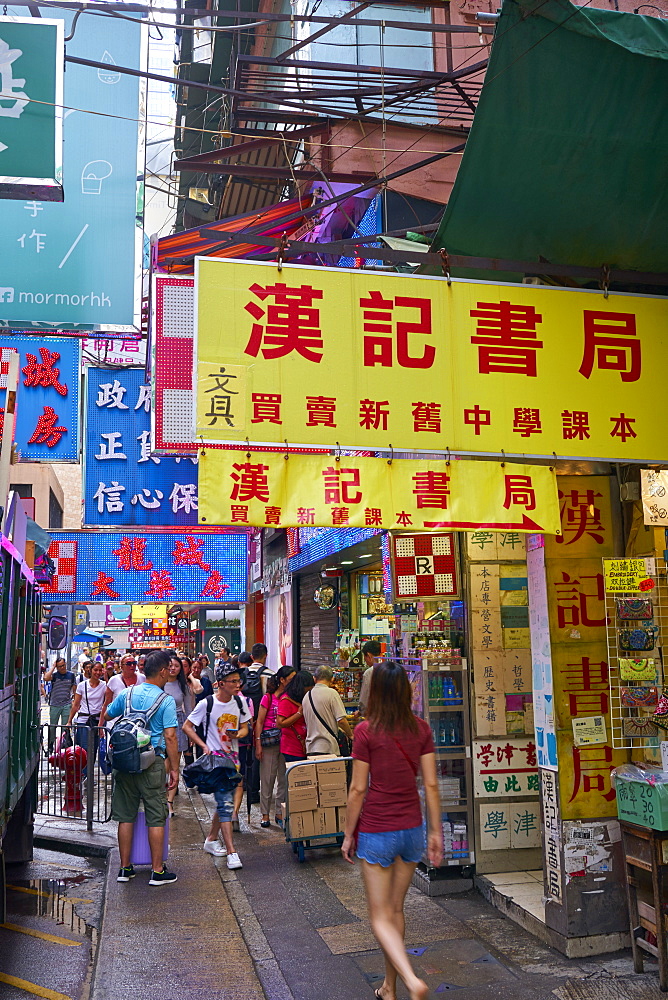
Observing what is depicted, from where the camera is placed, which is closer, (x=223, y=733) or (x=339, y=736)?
(x=223, y=733)

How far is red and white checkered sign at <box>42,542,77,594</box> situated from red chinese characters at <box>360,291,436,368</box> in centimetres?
1133

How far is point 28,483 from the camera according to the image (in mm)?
19922

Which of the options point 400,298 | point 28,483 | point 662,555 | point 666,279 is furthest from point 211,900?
point 28,483

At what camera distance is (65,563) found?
15664mm

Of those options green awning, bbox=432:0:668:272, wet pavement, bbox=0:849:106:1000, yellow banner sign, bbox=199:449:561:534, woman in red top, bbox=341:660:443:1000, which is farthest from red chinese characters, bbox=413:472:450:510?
wet pavement, bbox=0:849:106:1000

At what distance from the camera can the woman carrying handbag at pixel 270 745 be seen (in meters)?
10.7

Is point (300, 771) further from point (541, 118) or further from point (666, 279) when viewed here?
point (541, 118)

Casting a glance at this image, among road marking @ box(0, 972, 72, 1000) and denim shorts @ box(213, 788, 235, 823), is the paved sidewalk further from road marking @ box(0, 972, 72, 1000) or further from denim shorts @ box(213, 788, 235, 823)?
denim shorts @ box(213, 788, 235, 823)

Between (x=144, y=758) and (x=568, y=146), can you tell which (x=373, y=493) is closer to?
(x=568, y=146)

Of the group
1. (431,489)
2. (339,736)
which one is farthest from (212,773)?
(431,489)

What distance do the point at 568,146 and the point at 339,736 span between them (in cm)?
701

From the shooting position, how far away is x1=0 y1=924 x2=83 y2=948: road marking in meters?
6.68

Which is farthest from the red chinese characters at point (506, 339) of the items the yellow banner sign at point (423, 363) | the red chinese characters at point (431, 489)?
the red chinese characters at point (431, 489)

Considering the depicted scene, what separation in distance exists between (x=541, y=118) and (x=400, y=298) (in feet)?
4.51
